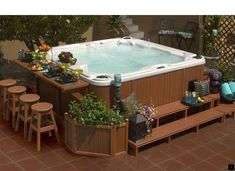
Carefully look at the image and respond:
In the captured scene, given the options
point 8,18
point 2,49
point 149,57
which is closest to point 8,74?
point 2,49

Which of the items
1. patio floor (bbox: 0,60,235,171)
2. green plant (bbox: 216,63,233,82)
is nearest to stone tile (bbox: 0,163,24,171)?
patio floor (bbox: 0,60,235,171)

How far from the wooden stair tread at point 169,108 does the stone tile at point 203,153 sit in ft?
2.46

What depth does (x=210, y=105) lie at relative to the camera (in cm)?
605

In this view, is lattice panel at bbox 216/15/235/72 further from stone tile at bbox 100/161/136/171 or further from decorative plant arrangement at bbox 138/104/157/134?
stone tile at bbox 100/161/136/171

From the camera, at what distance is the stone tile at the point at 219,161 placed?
176 inches

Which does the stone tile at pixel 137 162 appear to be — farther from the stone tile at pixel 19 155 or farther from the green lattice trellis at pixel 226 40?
the green lattice trellis at pixel 226 40

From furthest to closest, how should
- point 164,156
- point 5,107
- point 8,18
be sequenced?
point 8,18 → point 5,107 → point 164,156

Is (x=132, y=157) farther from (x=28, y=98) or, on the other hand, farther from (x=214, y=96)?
(x=214, y=96)

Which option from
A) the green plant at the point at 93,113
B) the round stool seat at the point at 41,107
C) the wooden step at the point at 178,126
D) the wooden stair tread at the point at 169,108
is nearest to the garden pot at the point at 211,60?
the wooden step at the point at 178,126

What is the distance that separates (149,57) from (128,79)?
2177 millimetres

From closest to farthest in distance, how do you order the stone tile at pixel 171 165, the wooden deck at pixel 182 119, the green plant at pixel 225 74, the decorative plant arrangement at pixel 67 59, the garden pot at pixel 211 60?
the stone tile at pixel 171 165 < the wooden deck at pixel 182 119 < the decorative plant arrangement at pixel 67 59 < the green plant at pixel 225 74 < the garden pot at pixel 211 60

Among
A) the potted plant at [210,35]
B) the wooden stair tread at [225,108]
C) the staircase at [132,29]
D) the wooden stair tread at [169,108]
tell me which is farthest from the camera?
the staircase at [132,29]

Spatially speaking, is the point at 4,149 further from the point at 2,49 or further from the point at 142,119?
the point at 2,49

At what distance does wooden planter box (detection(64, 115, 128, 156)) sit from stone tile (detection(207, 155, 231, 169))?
3.94ft
